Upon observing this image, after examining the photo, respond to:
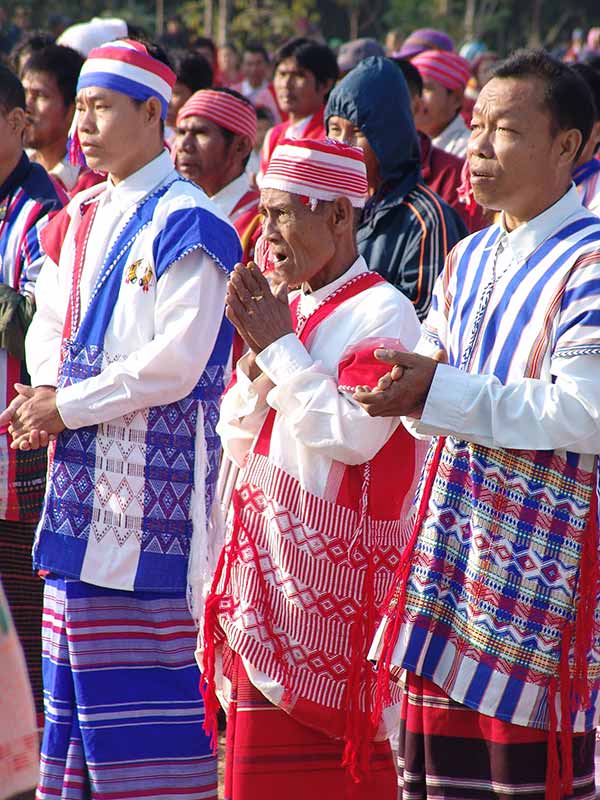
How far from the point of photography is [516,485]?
9.88 ft

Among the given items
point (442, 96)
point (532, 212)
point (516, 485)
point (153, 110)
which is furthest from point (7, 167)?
point (442, 96)

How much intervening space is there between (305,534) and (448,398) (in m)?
0.73

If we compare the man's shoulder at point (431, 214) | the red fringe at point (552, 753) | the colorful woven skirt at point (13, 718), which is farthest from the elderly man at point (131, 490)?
the colorful woven skirt at point (13, 718)

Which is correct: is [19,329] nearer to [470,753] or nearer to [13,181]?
[13,181]

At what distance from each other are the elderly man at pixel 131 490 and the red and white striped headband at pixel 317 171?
0.48 meters

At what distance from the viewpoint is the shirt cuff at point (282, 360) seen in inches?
133

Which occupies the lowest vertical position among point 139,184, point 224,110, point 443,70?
point 139,184

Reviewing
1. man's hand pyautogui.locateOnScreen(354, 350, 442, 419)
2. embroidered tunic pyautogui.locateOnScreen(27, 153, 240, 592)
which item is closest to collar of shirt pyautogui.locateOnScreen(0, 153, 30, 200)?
embroidered tunic pyautogui.locateOnScreen(27, 153, 240, 592)

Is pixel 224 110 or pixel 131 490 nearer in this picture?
pixel 131 490

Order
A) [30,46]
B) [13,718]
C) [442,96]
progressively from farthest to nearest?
[442,96] → [30,46] → [13,718]

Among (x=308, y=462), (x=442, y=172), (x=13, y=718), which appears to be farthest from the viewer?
(x=442, y=172)

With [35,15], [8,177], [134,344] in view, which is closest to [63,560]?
[134,344]

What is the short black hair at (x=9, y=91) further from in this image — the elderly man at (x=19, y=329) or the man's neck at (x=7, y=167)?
the man's neck at (x=7, y=167)

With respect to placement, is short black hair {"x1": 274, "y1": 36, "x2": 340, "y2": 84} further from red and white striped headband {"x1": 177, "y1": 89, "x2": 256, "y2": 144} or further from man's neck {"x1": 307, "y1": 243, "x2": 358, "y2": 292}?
man's neck {"x1": 307, "y1": 243, "x2": 358, "y2": 292}
